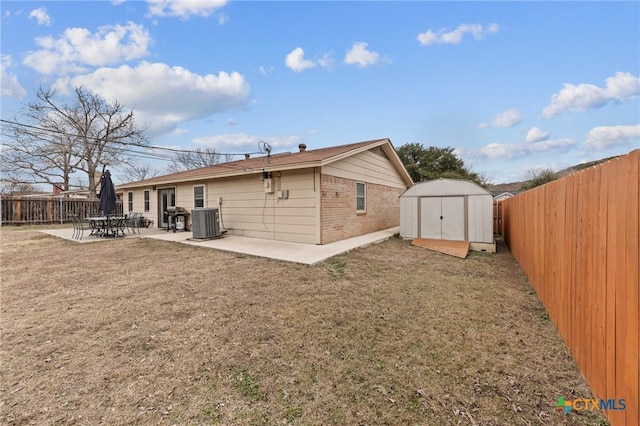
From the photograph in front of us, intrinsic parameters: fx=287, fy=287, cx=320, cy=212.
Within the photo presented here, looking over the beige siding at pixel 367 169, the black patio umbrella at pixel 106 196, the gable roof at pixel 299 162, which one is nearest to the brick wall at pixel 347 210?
the beige siding at pixel 367 169

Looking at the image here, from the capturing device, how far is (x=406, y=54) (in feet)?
36.2

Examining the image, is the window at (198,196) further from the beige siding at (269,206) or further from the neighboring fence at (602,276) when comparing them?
the neighboring fence at (602,276)

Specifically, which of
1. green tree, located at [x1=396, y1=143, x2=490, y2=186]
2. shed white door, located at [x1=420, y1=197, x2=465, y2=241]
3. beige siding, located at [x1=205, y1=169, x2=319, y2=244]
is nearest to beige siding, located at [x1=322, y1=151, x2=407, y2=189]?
beige siding, located at [x1=205, y1=169, x2=319, y2=244]

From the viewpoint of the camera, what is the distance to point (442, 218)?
32.1 ft

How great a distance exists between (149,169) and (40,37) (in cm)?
2879

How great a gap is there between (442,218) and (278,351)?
8.39m

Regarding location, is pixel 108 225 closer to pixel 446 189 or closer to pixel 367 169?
pixel 367 169

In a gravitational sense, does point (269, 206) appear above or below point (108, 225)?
above

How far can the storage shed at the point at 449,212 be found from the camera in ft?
29.8

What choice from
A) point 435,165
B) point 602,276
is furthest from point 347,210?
point 435,165

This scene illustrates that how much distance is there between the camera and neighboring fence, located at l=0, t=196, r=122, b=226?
51.9 feet

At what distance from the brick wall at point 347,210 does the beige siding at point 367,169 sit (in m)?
0.20

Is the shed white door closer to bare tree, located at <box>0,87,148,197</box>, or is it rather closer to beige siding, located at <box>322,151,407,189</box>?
beige siding, located at <box>322,151,407,189</box>

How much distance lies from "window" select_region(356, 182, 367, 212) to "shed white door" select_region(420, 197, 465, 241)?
6.82 feet
